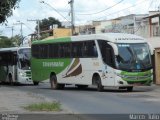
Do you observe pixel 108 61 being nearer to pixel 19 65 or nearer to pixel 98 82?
pixel 98 82

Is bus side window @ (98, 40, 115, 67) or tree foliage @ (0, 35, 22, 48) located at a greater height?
tree foliage @ (0, 35, 22, 48)

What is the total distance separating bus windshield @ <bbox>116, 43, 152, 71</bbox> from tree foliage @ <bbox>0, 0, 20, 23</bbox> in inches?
665

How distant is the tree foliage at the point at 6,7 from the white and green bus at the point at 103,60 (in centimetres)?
1668

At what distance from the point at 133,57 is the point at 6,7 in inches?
700

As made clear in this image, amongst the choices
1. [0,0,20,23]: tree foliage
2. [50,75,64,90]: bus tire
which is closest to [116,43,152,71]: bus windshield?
[50,75,64,90]: bus tire

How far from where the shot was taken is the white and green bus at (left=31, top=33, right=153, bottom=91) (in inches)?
1158

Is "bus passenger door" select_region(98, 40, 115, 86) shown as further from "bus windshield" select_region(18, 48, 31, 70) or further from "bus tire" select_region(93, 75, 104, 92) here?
"bus windshield" select_region(18, 48, 31, 70)

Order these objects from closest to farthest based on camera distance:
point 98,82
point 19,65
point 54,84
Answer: point 98,82 → point 54,84 → point 19,65

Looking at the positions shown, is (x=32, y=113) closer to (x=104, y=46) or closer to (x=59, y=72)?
(x=104, y=46)

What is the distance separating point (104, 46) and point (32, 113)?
13.9m

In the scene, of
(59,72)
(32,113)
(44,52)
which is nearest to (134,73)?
(59,72)

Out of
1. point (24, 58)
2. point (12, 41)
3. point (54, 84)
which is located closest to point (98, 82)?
point (54, 84)

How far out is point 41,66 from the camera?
37281mm

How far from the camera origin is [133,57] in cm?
2958
